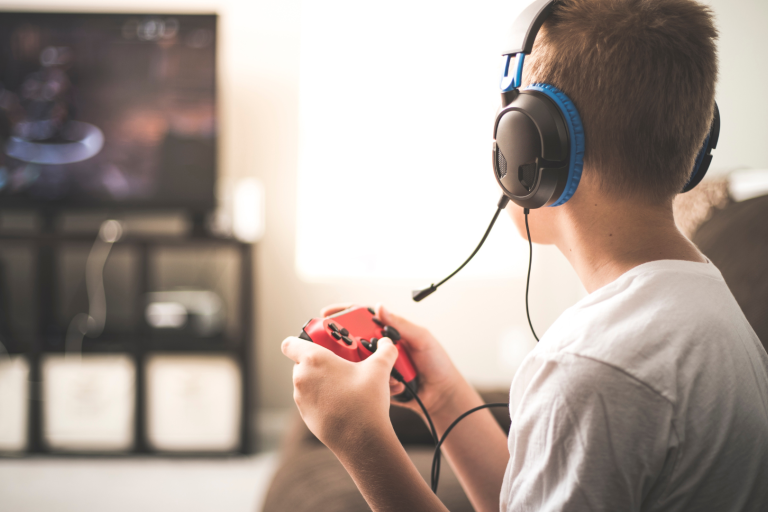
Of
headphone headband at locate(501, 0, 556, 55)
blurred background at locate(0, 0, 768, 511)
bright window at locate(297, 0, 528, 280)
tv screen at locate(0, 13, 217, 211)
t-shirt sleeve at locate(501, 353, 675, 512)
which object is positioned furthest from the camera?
bright window at locate(297, 0, 528, 280)

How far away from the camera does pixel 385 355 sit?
1.89 ft

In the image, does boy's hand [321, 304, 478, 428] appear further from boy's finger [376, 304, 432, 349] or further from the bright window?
the bright window

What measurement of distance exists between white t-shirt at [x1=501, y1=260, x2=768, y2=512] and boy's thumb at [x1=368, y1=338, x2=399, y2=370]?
17cm

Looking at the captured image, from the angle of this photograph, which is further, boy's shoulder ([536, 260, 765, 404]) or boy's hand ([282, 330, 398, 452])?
boy's hand ([282, 330, 398, 452])

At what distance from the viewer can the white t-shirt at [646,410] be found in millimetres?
396

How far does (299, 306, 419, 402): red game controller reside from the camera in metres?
0.59

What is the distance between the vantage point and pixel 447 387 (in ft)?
2.48

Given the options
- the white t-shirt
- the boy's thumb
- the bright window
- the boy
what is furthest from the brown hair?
the bright window

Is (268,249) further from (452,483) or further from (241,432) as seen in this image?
(452,483)

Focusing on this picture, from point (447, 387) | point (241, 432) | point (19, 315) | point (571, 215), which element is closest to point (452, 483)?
point (447, 387)

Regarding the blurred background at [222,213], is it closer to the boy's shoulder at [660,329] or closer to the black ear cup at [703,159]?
the black ear cup at [703,159]

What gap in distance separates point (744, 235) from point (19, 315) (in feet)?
9.43

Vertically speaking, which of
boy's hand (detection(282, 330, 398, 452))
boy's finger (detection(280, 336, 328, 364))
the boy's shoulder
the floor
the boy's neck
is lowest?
the floor

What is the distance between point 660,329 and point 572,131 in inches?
7.8
